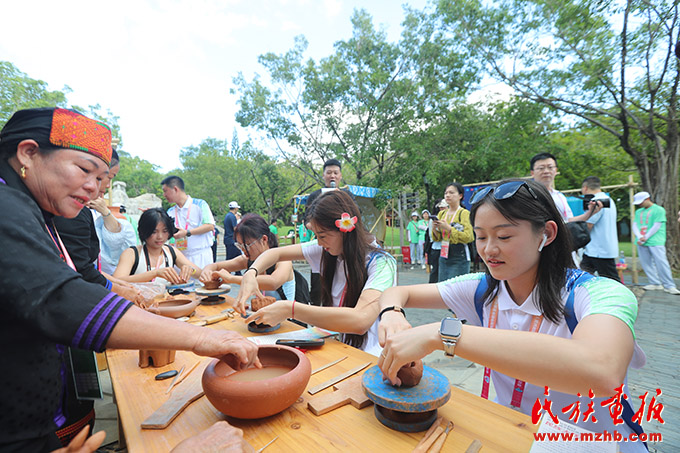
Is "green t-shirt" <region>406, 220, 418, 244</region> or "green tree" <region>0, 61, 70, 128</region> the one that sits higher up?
"green tree" <region>0, 61, 70, 128</region>

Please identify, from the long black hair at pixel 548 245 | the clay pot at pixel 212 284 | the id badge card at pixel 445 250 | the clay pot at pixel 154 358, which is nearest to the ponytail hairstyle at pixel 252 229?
the clay pot at pixel 212 284

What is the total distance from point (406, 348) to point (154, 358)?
52.4 inches

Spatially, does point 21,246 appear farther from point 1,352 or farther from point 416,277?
point 416,277

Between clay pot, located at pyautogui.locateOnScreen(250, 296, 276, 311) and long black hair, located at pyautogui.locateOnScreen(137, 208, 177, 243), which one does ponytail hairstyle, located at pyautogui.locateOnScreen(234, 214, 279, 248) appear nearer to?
long black hair, located at pyautogui.locateOnScreen(137, 208, 177, 243)

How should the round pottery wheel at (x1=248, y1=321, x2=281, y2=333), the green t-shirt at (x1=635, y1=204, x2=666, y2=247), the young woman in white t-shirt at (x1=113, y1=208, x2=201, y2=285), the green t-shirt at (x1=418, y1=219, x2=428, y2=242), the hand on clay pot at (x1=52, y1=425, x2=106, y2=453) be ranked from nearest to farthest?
the hand on clay pot at (x1=52, y1=425, x2=106, y2=453) < the round pottery wheel at (x1=248, y1=321, x2=281, y2=333) < the young woman in white t-shirt at (x1=113, y1=208, x2=201, y2=285) < the green t-shirt at (x1=635, y1=204, x2=666, y2=247) < the green t-shirt at (x1=418, y1=219, x2=428, y2=242)

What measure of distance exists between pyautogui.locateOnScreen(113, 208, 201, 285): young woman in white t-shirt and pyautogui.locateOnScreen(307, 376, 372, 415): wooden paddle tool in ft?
9.34

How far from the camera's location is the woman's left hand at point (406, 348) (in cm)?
123

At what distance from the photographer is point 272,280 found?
10.4ft

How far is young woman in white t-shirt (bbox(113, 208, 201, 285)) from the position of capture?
374cm

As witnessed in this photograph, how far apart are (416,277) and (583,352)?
9.26 meters

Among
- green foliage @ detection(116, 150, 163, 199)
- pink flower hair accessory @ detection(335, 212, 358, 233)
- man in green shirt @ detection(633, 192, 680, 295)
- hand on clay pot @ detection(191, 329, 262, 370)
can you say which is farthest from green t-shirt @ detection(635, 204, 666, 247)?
green foliage @ detection(116, 150, 163, 199)

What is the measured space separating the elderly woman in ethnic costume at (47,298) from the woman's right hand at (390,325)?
611 millimetres

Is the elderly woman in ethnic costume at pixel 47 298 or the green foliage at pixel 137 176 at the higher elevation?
the green foliage at pixel 137 176

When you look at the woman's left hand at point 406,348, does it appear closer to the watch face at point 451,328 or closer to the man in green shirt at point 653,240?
the watch face at point 451,328
